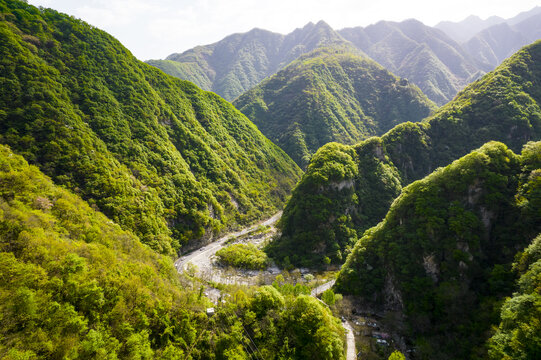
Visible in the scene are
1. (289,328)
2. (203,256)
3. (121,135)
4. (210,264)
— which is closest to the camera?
(289,328)

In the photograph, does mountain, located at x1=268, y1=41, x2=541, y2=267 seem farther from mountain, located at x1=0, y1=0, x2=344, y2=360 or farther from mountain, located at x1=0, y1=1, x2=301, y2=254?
mountain, located at x1=0, y1=0, x2=344, y2=360

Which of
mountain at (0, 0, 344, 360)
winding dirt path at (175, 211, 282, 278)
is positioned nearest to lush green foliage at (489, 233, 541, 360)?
mountain at (0, 0, 344, 360)

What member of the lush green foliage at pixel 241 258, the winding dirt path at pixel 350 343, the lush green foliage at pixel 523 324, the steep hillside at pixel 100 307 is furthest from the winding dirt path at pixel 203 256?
the lush green foliage at pixel 523 324

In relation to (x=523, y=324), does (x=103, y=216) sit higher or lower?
higher

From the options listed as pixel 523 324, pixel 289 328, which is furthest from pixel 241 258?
pixel 523 324

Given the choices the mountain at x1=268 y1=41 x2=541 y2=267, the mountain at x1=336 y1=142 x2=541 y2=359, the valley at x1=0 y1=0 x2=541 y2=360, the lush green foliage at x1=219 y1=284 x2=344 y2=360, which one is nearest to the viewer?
the valley at x1=0 y1=0 x2=541 y2=360

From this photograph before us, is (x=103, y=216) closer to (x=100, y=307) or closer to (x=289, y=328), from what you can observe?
(x=100, y=307)

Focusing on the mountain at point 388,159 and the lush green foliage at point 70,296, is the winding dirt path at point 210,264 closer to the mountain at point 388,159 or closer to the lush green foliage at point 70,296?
the mountain at point 388,159
